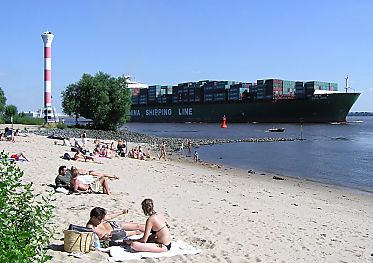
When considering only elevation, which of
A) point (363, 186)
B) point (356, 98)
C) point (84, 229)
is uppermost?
point (356, 98)

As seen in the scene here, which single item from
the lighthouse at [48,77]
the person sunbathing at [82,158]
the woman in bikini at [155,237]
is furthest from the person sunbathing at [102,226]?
the lighthouse at [48,77]

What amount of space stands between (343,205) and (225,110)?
3351 inches

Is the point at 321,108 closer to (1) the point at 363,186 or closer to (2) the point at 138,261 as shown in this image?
(1) the point at 363,186

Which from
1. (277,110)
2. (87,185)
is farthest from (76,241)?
(277,110)

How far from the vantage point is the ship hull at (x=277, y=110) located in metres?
85.8

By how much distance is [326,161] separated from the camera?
29766 mm

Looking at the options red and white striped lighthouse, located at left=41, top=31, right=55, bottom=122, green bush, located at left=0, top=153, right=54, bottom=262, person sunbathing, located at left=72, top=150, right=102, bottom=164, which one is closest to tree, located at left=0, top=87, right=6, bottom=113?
A: red and white striped lighthouse, located at left=41, top=31, right=55, bottom=122

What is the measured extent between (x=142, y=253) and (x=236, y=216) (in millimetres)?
3698

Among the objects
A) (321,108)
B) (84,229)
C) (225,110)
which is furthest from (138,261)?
(225,110)

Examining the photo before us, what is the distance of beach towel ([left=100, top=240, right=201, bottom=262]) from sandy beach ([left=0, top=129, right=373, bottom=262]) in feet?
0.38

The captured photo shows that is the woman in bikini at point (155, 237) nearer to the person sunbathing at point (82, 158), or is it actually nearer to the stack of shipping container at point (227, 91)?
the person sunbathing at point (82, 158)

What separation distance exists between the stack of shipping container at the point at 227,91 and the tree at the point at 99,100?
154ft

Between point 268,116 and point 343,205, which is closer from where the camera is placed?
point 343,205

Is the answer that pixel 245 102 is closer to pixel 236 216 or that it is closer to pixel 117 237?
pixel 236 216
